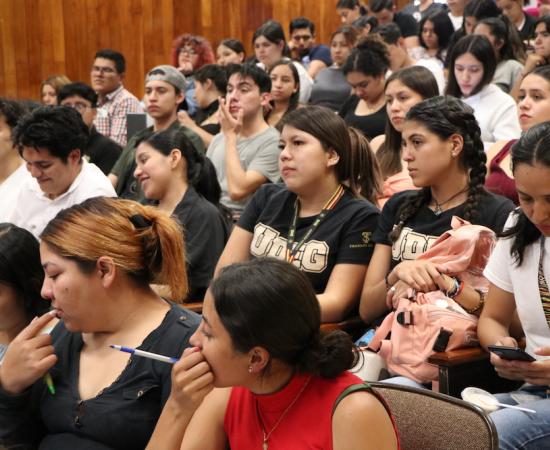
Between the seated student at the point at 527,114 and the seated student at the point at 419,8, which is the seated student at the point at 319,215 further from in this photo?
the seated student at the point at 419,8

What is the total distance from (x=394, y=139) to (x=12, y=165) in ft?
5.42

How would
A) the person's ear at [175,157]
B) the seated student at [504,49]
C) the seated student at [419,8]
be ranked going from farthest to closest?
the seated student at [419,8] < the seated student at [504,49] < the person's ear at [175,157]

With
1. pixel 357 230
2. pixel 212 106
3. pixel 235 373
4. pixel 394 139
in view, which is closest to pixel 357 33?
pixel 212 106

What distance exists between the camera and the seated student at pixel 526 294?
1899 millimetres

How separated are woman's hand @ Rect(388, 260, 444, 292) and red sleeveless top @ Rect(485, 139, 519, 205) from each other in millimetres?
878

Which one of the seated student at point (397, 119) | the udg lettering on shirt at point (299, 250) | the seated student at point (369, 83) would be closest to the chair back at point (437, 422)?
the udg lettering on shirt at point (299, 250)

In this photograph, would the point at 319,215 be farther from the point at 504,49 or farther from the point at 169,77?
Answer: the point at 504,49

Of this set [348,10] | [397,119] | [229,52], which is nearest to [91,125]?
[229,52]

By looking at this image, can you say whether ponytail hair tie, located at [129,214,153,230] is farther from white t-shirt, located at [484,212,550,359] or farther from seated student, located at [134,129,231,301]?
seated student, located at [134,129,231,301]

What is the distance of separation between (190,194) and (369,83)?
61.1 inches

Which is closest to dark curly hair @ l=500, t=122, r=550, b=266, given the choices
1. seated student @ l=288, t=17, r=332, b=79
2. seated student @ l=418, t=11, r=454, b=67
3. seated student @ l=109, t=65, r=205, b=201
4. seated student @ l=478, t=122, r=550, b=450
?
seated student @ l=478, t=122, r=550, b=450

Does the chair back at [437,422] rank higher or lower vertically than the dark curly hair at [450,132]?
lower

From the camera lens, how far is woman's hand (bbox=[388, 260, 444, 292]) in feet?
7.42

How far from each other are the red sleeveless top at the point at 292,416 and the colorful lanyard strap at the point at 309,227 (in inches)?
46.4
